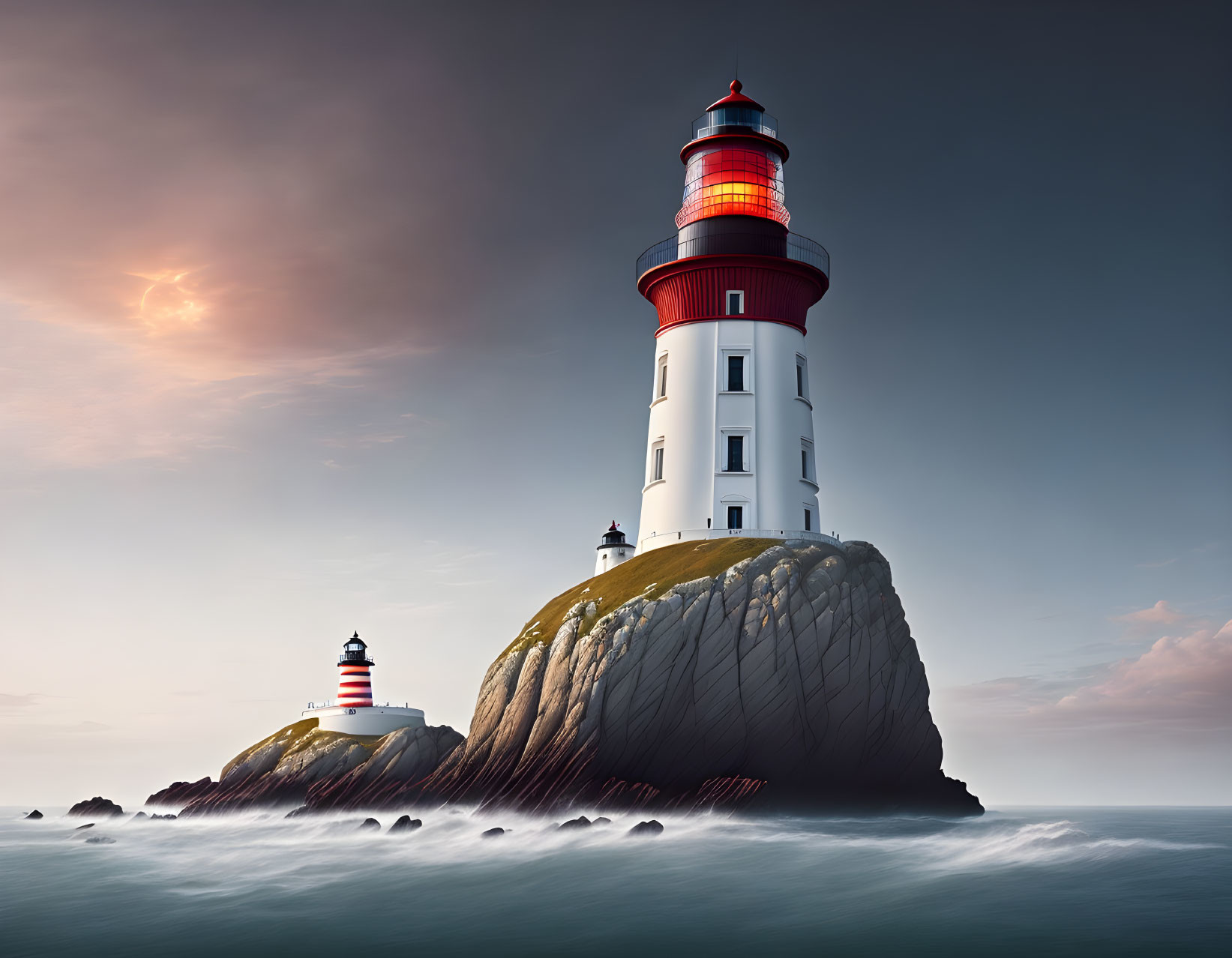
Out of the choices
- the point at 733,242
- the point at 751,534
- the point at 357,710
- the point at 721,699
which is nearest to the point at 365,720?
the point at 357,710

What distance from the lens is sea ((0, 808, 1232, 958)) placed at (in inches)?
758

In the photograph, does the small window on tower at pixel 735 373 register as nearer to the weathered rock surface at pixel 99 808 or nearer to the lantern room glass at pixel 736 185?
the lantern room glass at pixel 736 185

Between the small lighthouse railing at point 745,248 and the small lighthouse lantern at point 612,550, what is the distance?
10.4m

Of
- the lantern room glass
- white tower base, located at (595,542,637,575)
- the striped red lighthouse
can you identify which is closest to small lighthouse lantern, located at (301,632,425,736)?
the striped red lighthouse

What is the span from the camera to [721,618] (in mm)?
33344

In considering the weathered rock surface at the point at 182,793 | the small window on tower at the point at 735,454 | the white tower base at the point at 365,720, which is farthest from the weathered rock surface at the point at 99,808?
the small window on tower at the point at 735,454

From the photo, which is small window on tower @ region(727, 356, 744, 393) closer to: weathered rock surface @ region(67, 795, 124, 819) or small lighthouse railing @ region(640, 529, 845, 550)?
small lighthouse railing @ region(640, 529, 845, 550)

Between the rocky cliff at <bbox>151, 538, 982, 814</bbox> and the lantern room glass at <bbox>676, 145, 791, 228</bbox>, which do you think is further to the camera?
the lantern room glass at <bbox>676, 145, 791, 228</bbox>

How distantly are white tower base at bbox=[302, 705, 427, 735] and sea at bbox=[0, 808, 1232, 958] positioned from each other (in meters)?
13.3

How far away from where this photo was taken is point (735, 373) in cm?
4034

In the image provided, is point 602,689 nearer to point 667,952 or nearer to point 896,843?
Result: point 896,843

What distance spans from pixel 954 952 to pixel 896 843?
1035 centimetres

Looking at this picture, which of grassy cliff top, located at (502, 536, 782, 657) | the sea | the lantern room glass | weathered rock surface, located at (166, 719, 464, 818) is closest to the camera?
the sea

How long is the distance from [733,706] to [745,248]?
16582mm
